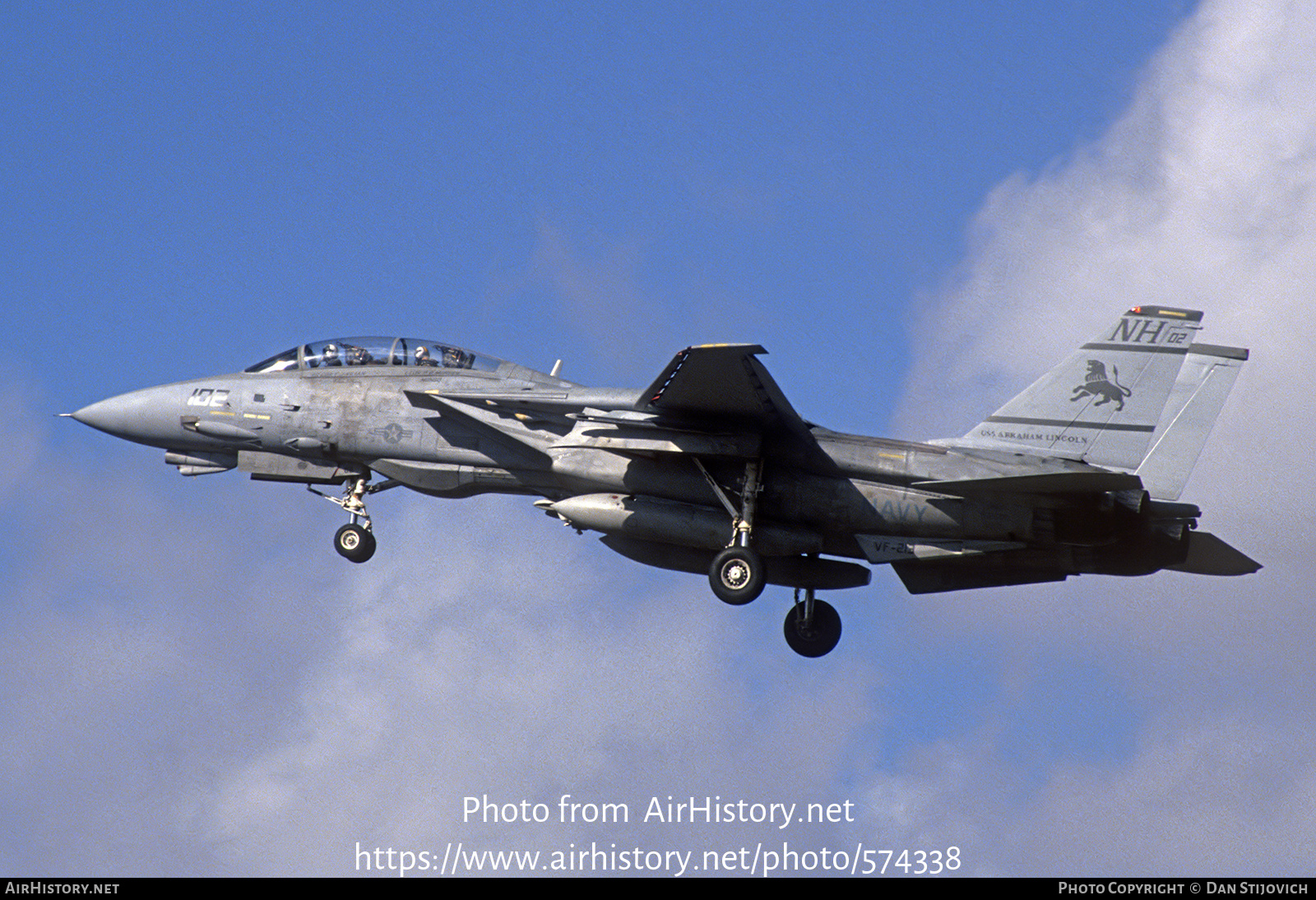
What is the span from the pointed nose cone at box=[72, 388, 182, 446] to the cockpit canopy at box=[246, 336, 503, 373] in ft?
4.29

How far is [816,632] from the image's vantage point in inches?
802

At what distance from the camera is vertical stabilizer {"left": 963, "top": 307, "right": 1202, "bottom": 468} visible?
59.4 feet

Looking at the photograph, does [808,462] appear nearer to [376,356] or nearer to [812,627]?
[812,627]

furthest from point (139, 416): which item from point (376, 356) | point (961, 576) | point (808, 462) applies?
point (961, 576)

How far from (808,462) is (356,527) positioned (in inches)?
260

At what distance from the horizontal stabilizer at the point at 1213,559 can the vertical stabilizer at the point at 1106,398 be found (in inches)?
55.9

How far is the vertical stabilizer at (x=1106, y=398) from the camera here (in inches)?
712

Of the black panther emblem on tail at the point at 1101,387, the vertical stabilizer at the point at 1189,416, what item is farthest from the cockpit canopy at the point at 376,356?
the vertical stabilizer at the point at 1189,416

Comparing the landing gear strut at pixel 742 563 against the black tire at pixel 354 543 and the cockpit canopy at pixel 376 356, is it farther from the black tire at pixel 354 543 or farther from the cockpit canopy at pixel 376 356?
the black tire at pixel 354 543

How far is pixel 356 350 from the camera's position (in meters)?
20.6

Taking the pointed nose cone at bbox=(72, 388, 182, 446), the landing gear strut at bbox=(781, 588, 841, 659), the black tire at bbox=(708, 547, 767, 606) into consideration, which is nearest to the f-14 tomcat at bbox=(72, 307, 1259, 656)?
the black tire at bbox=(708, 547, 767, 606)
